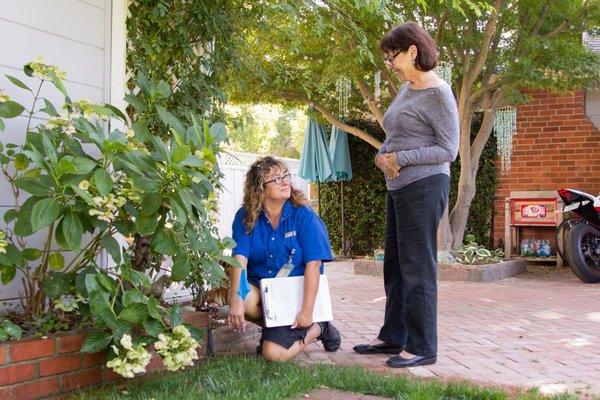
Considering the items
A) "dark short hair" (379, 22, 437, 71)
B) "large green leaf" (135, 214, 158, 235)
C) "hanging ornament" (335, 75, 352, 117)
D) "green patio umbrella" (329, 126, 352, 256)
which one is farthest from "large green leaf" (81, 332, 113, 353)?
"green patio umbrella" (329, 126, 352, 256)

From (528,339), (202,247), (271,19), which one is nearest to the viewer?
(202,247)

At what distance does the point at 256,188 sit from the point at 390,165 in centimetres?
71

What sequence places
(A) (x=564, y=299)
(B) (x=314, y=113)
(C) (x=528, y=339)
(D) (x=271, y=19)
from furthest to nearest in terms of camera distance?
(B) (x=314, y=113)
(A) (x=564, y=299)
(D) (x=271, y=19)
(C) (x=528, y=339)

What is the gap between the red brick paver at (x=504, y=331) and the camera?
3170 mm

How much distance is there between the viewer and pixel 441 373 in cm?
314

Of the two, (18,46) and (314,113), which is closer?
(18,46)

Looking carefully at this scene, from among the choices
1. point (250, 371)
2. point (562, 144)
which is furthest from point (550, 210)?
point (250, 371)

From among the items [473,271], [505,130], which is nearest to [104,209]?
[473,271]

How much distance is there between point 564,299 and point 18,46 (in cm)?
508

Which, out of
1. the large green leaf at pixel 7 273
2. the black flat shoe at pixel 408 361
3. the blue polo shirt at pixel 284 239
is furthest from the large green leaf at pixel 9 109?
the black flat shoe at pixel 408 361

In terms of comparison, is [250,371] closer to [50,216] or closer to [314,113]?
[50,216]

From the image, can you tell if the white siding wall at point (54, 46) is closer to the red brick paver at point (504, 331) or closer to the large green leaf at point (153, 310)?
the large green leaf at point (153, 310)

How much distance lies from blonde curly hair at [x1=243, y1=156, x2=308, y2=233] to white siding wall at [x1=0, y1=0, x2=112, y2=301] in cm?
90

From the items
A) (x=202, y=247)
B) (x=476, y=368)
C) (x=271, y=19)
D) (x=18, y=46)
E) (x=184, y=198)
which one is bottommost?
(x=476, y=368)
